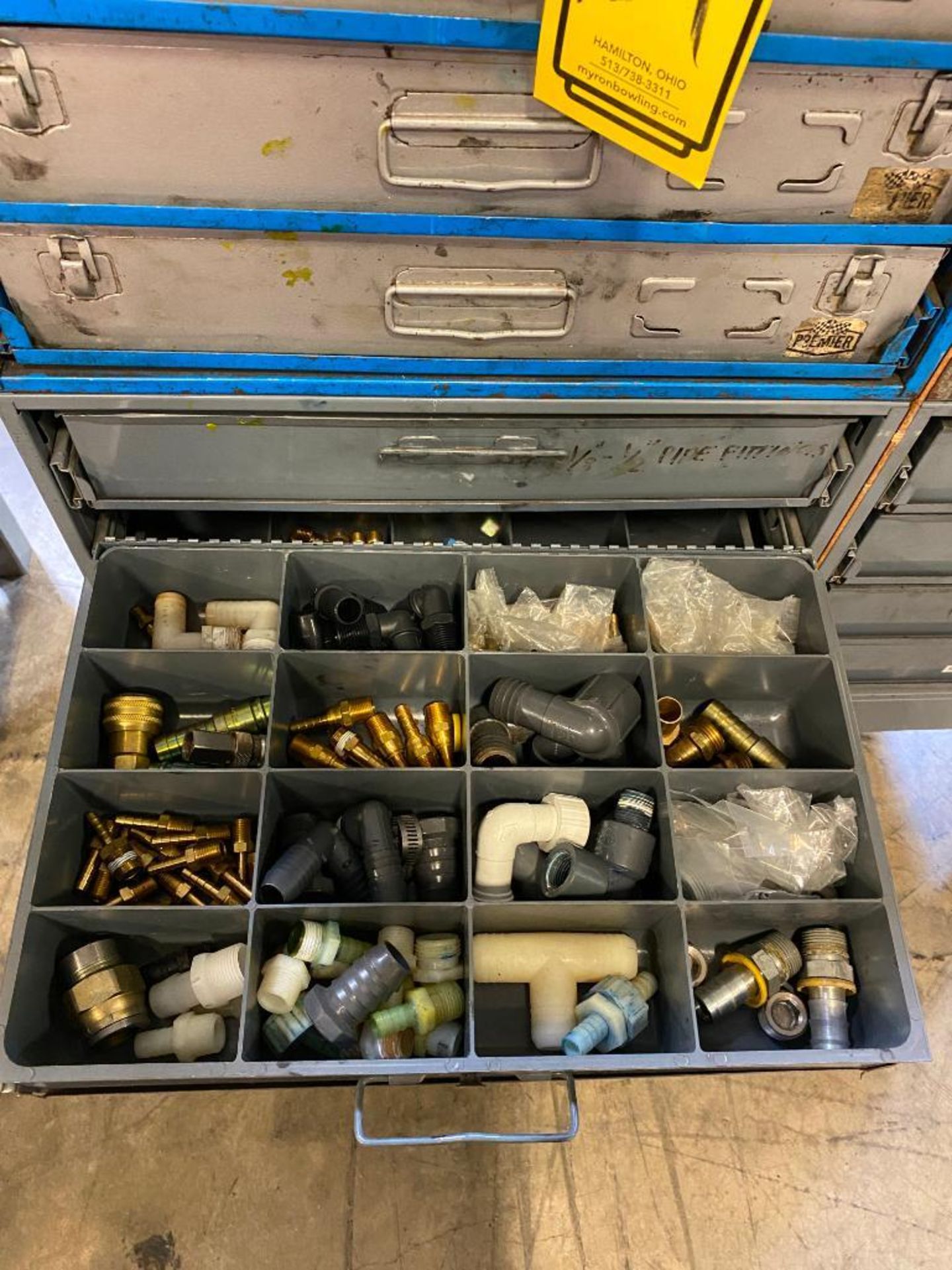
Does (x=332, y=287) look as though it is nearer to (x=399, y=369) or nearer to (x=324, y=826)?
(x=399, y=369)

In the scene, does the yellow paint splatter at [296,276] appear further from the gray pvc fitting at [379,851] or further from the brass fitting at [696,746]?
the brass fitting at [696,746]

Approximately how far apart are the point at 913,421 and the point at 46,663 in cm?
165

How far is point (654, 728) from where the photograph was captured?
4.20ft

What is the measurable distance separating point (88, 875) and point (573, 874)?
68cm

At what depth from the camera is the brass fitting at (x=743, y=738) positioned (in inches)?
53.2

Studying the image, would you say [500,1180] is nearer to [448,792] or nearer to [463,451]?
[448,792]

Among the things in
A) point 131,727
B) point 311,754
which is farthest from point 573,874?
point 131,727

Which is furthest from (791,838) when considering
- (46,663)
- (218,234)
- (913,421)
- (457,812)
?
(46,663)

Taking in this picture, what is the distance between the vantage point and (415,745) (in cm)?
131

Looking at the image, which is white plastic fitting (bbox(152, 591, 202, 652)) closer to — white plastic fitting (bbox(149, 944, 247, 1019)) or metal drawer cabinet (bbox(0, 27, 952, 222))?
white plastic fitting (bbox(149, 944, 247, 1019))

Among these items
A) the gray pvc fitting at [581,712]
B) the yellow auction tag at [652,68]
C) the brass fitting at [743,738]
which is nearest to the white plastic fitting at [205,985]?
the gray pvc fitting at [581,712]

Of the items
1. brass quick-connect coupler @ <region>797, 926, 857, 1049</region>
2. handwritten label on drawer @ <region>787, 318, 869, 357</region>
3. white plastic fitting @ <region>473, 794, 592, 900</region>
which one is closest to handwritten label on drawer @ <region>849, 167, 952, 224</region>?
handwritten label on drawer @ <region>787, 318, 869, 357</region>

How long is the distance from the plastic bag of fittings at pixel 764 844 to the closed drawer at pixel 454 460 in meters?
A: 0.45

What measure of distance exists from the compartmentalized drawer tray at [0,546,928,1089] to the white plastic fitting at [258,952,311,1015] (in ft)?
0.08
